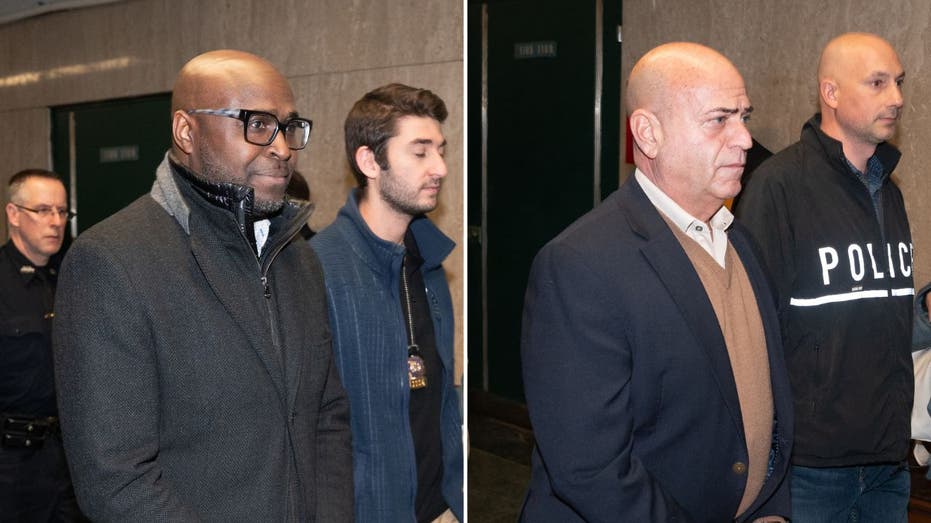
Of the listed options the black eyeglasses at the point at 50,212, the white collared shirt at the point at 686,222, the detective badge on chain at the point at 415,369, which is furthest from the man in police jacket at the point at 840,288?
the black eyeglasses at the point at 50,212

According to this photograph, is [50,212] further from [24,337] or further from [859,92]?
[859,92]

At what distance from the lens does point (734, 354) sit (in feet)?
4.53

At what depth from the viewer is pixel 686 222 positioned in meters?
1.43

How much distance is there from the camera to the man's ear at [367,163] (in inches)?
70.9

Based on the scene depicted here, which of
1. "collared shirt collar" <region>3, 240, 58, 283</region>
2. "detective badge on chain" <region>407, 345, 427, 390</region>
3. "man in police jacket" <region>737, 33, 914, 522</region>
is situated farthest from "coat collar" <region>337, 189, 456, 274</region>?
"collared shirt collar" <region>3, 240, 58, 283</region>

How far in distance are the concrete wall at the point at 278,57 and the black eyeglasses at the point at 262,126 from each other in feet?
1.53

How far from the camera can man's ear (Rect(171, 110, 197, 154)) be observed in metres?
1.34

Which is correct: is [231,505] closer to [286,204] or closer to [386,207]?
[286,204]

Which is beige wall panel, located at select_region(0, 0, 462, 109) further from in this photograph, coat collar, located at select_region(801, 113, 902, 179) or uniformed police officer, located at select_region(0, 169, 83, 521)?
coat collar, located at select_region(801, 113, 902, 179)

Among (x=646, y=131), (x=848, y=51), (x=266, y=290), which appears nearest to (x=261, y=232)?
(x=266, y=290)

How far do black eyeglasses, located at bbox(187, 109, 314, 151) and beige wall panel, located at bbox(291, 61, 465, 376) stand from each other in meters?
0.46

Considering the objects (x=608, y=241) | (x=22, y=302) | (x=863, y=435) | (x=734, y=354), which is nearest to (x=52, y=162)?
(x=22, y=302)

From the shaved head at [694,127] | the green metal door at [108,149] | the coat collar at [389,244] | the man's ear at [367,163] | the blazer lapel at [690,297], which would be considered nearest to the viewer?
the blazer lapel at [690,297]

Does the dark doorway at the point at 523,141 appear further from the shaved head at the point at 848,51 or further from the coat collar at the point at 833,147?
the coat collar at the point at 833,147
